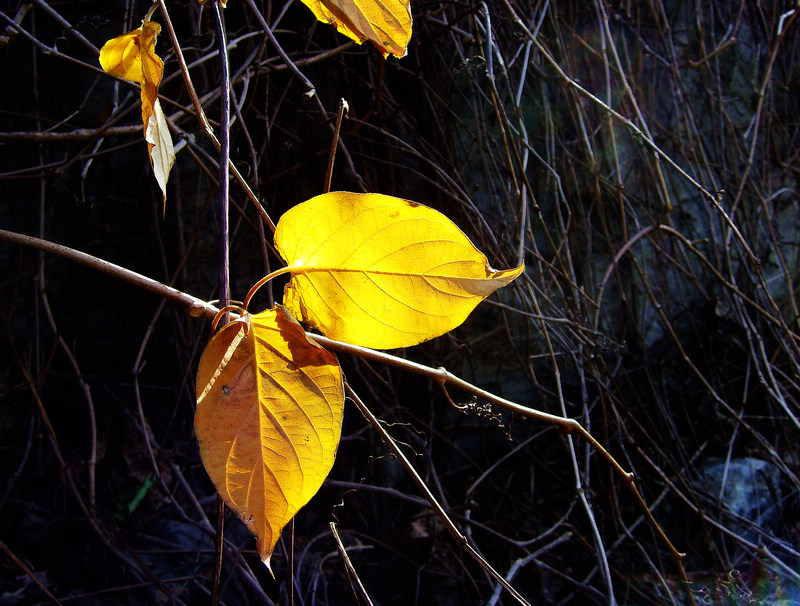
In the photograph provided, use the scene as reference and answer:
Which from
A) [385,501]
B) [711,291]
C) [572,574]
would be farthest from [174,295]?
[711,291]

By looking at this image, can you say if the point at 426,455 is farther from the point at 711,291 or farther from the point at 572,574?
the point at 711,291

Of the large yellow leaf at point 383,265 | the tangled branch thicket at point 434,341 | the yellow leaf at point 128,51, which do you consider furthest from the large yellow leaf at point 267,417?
the tangled branch thicket at point 434,341

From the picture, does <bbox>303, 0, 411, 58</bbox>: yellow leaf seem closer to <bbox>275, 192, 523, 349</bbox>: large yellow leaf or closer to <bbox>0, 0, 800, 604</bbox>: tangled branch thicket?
<bbox>275, 192, 523, 349</bbox>: large yellow leaf

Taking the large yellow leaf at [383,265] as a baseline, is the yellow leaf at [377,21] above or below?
above

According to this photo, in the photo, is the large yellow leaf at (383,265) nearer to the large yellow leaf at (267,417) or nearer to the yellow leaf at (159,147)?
the large yellow leaf at (267,417)

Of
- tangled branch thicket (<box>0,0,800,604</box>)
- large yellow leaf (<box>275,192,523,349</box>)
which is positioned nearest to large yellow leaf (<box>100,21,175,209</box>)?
large yellow leaf (<box>275,192,523,349</box>)

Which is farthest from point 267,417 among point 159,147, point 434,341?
point 434,341
